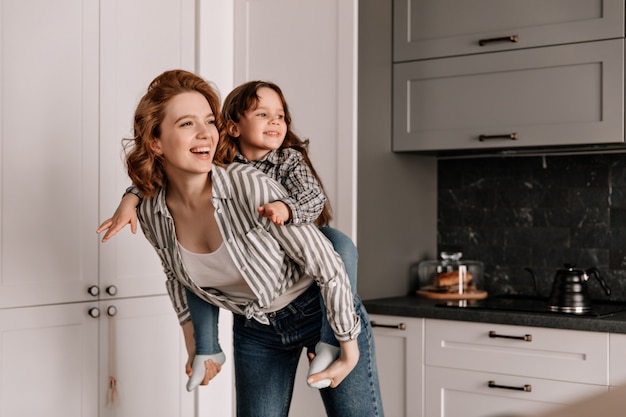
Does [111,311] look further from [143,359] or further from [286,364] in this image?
[286,364]

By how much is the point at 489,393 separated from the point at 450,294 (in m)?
0.50

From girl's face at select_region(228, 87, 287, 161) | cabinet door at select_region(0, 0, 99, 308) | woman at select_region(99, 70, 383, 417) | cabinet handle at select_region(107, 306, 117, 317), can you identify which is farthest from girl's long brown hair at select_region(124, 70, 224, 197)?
cabinet handle at select_region(107, 306, 117, 317)

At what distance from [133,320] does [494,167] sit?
1605mm

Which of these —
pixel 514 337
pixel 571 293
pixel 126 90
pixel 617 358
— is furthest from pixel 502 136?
pixel 126 90

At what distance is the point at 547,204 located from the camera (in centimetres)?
336

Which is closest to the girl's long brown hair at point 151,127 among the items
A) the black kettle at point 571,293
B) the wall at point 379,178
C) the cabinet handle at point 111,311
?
the cabinet handle at point 111,311

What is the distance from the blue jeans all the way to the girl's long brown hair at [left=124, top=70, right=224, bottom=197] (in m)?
0.40

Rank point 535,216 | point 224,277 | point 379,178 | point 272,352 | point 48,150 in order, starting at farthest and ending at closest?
point 535,216 < point 379,178 < point 48,150 < point 272,352 < point 224,277

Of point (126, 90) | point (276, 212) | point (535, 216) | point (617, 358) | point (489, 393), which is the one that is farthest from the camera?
point (535, 216)

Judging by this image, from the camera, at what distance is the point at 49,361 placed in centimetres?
274

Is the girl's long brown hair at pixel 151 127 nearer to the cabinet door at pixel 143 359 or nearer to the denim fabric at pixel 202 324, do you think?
the denim fabric at pixel 202 324

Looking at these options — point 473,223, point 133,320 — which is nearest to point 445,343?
point 473,223

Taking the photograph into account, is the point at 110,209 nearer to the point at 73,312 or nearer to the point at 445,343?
the point at 73,312

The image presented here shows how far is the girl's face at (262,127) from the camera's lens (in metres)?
2.12
